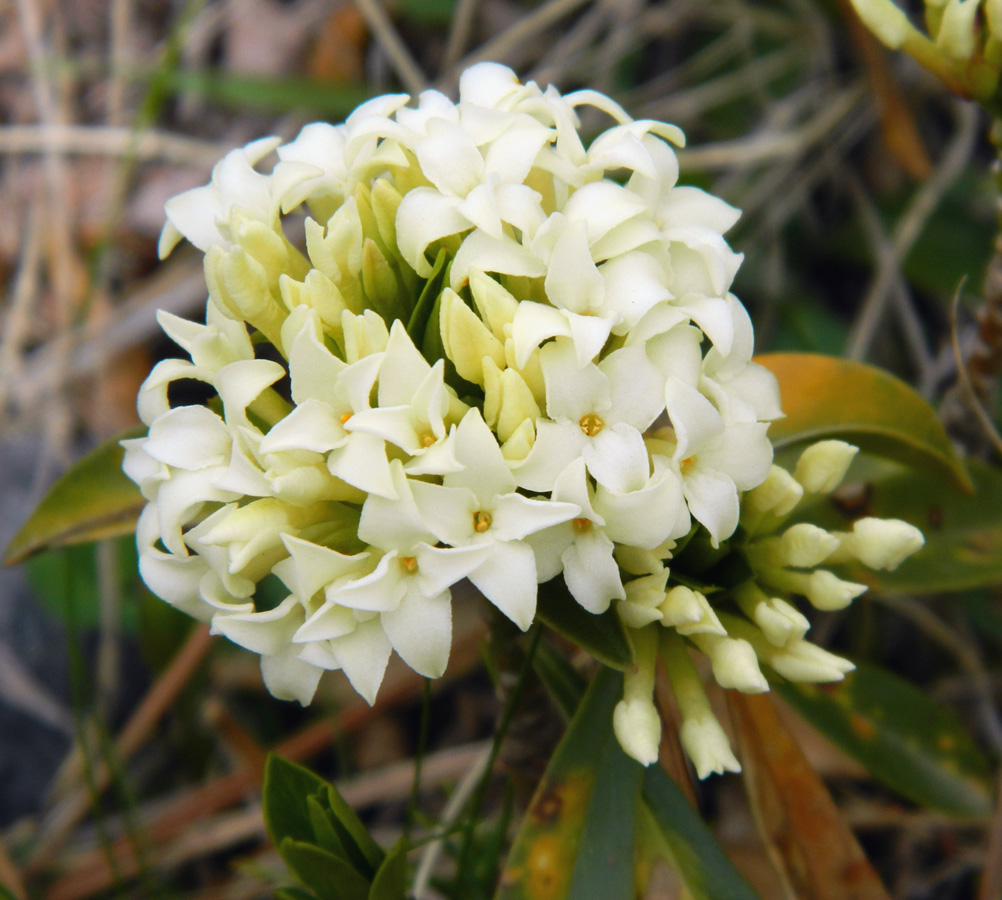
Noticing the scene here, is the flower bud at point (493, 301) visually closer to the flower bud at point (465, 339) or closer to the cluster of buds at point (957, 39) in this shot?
the flower bud at point (465, 339)

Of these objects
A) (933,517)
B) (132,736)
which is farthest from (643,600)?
(132,736)

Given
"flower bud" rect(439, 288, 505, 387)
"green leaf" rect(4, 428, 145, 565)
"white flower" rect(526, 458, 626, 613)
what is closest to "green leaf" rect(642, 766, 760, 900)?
"white flower" rect(526, 458, 626, 613)

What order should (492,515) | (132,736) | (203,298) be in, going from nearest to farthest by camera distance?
(492,515), (132,736), (203,298)

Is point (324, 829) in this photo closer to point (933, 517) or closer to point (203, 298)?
point (933, 517)

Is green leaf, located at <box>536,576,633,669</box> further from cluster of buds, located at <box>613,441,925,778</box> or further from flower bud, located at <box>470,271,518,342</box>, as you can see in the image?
flower bud, located at <box>470,271,518,342</box>

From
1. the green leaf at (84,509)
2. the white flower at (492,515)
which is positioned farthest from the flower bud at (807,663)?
the green leaf at (84,509)

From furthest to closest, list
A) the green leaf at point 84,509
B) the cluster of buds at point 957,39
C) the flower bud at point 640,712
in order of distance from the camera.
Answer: the green leaf at point 84,509 → the cluster of buds at point 957,39 → the flower bud at point 640,712
